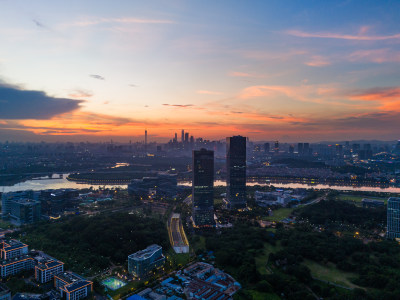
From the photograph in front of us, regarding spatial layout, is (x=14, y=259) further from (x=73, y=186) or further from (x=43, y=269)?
(x=73, y=186)

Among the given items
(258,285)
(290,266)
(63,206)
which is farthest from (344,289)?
(63,206)

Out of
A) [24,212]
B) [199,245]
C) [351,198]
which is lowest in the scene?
[199,245]

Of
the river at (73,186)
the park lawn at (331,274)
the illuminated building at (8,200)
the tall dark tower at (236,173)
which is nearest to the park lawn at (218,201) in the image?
the tall dark tower at (236,173)

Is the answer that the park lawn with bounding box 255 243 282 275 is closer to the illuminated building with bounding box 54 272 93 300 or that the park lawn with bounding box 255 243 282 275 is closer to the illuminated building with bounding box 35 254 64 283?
the illuminated building with bounding box 54 272 93 300

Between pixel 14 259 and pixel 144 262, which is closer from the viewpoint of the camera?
pixel 144 262

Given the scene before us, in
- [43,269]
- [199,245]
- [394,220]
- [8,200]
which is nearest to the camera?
[43,269]

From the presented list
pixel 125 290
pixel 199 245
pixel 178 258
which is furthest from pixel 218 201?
pixel 125 290

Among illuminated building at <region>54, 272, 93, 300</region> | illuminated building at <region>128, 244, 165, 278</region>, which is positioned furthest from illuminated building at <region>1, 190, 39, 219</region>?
illuminated building at <region>128, 244, 165, 278</region>
